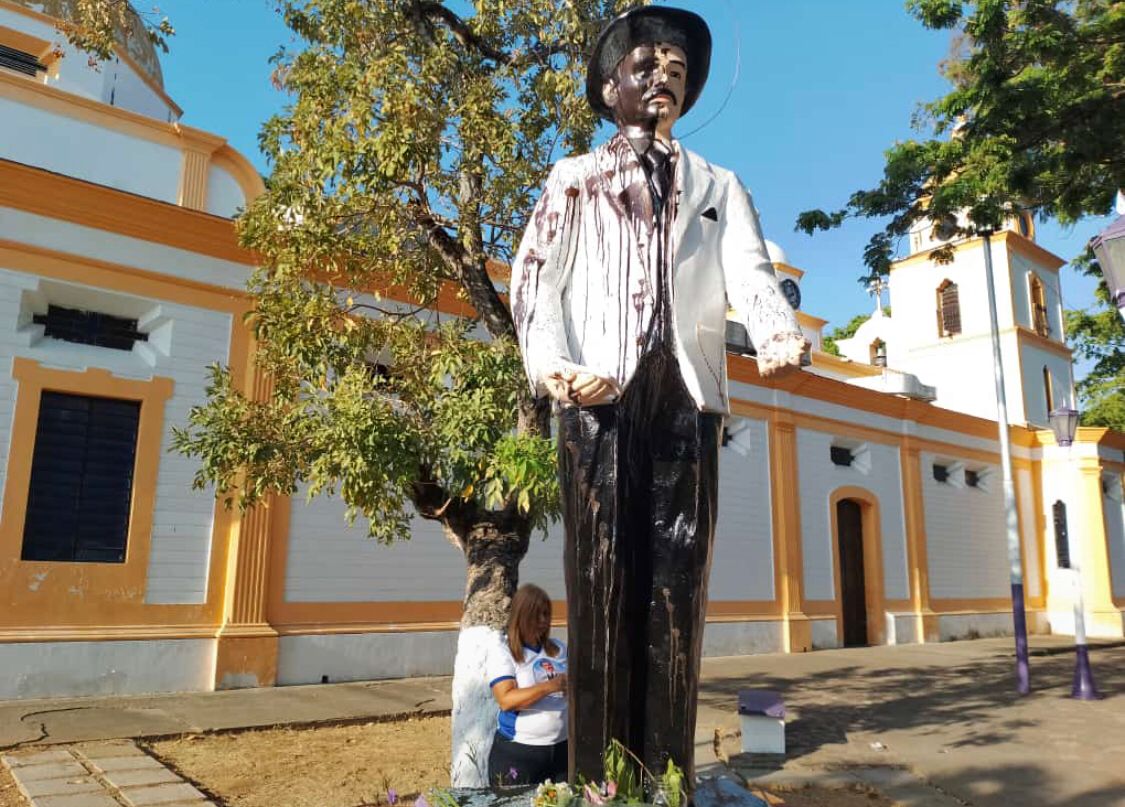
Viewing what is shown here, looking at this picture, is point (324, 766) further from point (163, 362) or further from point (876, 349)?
point (876, 349)

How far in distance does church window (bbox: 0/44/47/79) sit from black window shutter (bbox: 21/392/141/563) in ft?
17.0

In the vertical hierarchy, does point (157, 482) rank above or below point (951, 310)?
below

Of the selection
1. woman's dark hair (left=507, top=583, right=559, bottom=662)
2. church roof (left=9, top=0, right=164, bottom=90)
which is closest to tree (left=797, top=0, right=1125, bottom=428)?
woman's dark hair (left=507, top=583, right=559, bottom=662)

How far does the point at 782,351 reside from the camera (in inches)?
85.2

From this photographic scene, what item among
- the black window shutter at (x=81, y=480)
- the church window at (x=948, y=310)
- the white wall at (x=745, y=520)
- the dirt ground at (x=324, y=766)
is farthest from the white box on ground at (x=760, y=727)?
the church window at (x=948, y=310)

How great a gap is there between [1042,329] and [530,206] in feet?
63.7

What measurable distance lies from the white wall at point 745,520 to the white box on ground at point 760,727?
7093 mm

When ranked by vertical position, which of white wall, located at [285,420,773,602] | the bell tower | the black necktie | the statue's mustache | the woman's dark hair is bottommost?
the woman's dark hair

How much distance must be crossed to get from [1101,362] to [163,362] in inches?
780

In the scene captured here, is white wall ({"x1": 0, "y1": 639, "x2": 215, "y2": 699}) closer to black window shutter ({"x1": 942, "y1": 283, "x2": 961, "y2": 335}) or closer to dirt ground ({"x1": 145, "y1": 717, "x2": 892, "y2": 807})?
dirt ground ({"x1": 145, "y1": 717, "x2": 892, "y2": 807})

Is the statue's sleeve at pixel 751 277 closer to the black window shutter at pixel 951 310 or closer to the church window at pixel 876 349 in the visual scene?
the black window shutter at pixel 951 310

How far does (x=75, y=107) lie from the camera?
31.5ft

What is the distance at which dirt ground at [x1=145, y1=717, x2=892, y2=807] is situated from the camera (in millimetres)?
5125

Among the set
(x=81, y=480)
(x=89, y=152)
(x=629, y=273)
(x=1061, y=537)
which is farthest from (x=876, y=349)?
(x=629, y=273)
